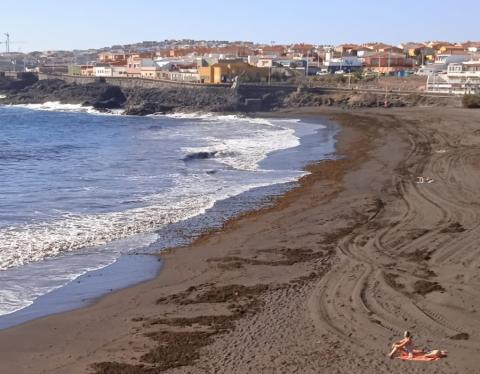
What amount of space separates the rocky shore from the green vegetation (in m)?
1.87

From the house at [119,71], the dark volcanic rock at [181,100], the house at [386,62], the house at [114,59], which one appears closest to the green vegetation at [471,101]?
the dark volcanic rock at [181,100]

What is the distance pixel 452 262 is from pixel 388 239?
2150 millimetres

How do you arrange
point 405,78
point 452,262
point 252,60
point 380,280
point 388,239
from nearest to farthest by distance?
point 380,280 < point 452,262 < point 388,239 < point 405,78 < point 252,60

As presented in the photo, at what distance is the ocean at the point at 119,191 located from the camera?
13.7 m

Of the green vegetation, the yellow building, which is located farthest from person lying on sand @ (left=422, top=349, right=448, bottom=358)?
the yellow building

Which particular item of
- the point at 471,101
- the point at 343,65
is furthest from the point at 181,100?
the point at 343,65

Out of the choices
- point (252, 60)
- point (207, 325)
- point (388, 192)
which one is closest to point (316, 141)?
point (388, 192)

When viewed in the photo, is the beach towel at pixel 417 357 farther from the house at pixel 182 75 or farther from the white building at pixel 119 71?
the white building at pixel 119 71

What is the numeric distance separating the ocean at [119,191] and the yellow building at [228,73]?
33510mm

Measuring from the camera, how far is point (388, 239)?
15.1 metres

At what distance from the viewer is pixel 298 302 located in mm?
11320

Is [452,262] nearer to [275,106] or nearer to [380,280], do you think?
[380,280]

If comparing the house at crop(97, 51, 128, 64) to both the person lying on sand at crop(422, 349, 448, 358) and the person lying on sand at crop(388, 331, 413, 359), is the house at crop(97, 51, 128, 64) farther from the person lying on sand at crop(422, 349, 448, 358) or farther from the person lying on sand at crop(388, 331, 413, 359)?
the person lying on sand at crop(422, 349, 448, 358)

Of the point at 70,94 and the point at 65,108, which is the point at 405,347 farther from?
the point at 70,94
